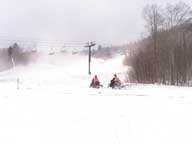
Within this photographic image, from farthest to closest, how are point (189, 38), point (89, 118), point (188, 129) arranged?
point (189, 38), point (89, 118), point (188, 129)

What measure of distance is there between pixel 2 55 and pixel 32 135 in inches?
4006

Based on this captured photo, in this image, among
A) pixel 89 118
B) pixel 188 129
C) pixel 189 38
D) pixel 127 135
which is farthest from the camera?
pixel 189 38

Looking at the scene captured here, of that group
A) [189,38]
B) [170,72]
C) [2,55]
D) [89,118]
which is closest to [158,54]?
[170,72]

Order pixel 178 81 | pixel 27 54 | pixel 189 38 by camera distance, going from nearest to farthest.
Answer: pixel 178 81
pixel 189 38
pixel 27 54

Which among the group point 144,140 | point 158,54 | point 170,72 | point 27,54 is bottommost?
point 144,140

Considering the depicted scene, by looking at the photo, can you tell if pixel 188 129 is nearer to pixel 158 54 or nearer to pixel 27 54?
pixel 158 54

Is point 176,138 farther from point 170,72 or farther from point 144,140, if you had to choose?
point 170,72

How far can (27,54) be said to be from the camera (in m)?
99.9

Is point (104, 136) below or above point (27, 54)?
below

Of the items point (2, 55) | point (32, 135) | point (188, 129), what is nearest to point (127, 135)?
point (188, 129)

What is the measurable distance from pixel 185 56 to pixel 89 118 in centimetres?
3126

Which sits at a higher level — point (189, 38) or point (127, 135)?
point (189, 38)

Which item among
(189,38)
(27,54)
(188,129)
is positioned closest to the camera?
(188,129)

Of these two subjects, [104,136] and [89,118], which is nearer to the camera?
[104,136]
